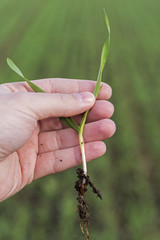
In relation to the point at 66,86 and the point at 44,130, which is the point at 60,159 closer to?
the point at 44,130

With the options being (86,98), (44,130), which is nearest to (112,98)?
(44,130)

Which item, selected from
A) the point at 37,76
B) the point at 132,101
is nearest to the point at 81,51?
the point at 37,76

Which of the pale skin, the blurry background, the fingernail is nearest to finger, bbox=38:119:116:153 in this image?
the pale skin

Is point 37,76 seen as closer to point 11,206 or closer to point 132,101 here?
point 132,101

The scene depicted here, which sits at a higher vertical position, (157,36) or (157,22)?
(157,22)

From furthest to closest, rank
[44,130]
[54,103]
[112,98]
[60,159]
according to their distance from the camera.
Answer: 1. [112,98]
2. [44,130]
3. [60,159]
4. [54,103]

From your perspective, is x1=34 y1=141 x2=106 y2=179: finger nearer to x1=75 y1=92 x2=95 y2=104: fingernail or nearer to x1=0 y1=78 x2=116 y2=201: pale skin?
x1=0 y1=78 x2=116 y2=201: pale skin
